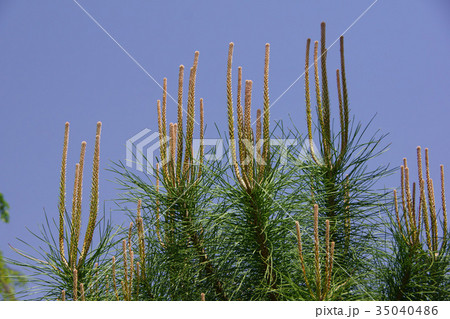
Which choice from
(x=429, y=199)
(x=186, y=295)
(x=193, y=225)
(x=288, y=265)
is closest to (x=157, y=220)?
(x=193, y=225)

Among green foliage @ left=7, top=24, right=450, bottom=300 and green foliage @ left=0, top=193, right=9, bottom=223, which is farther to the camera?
green foliage @ left=0, top=193, right=9, bottom=223

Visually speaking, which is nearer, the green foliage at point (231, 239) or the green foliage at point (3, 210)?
the green foliage at point (231, 239)

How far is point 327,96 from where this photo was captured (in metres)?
2.81

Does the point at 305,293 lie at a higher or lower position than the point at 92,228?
lower

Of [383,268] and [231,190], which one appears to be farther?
[383,268]

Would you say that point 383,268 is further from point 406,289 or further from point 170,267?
point 170,267

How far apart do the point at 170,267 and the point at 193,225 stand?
22 cm

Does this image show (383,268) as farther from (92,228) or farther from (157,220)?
(92,228)

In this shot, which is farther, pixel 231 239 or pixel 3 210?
pixel 3 210
